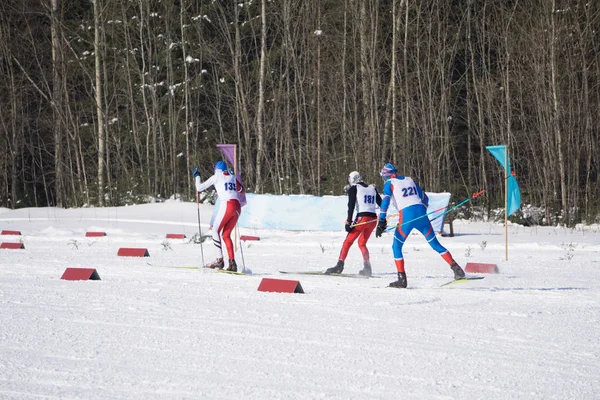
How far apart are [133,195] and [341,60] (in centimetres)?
1016

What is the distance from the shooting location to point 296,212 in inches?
925

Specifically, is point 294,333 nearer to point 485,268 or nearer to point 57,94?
point 485,268

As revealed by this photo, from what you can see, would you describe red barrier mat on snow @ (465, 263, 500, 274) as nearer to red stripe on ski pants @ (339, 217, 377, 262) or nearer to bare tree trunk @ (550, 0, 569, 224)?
red stripe on ski pants @ (339, 217, 377, 262)

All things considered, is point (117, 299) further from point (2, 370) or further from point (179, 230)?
point (179, 230)

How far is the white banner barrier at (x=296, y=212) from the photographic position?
907 inches

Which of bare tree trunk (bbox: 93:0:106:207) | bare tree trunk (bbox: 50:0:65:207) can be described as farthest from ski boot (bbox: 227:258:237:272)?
bare tree trunk (bbox: 50:0:65:207)

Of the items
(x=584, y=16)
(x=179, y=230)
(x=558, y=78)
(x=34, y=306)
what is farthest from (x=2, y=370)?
(x=584, y=16)

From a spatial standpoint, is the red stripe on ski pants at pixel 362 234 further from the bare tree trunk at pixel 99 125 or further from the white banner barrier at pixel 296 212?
the bare tree trunk at pixel 99 125

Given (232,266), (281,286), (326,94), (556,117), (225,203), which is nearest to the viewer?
(281,286)

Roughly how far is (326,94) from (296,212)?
42.7 ft

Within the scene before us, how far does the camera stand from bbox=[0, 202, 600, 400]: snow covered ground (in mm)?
5895

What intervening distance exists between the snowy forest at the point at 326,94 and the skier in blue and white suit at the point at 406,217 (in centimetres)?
1619

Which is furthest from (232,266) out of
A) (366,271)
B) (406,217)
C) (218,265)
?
(406,217)

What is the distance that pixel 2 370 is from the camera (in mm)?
6113
